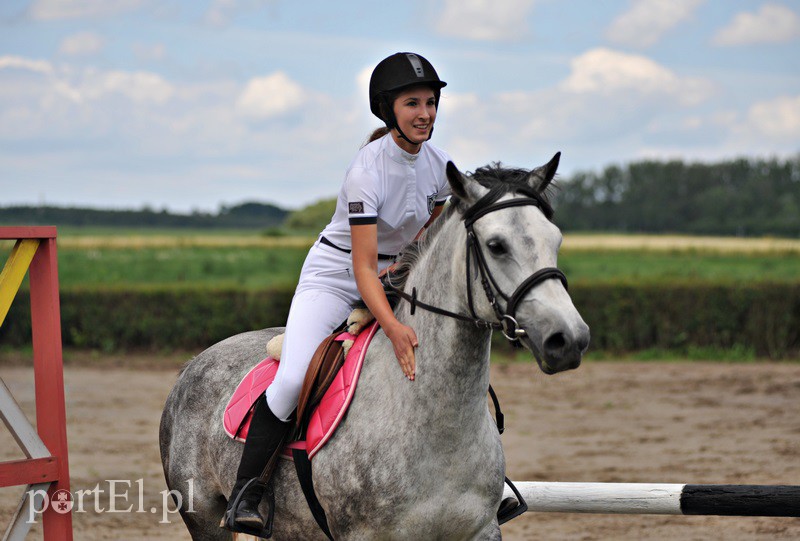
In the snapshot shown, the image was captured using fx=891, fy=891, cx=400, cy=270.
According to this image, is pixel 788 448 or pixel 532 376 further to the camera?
pixel 532 376

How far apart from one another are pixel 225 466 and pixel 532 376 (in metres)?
12.9

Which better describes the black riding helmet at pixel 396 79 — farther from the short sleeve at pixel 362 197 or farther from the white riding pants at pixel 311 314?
the white riding pants at pixel 311 314

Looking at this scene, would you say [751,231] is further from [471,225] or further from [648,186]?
[471,225]

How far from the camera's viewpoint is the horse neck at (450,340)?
3.28m

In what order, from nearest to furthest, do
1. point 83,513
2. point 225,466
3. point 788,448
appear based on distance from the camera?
point 225,466 → point 83,513 → point 788,448

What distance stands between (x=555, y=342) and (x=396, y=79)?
1388mm

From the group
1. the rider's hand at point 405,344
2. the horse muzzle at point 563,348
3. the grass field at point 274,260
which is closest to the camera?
the horse muzzle at point 563,348

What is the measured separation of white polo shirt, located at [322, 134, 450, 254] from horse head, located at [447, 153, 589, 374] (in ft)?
1.34

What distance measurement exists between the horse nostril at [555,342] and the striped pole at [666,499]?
167 cm

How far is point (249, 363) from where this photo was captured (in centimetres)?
450

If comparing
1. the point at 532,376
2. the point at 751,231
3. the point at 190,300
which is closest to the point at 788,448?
the point at 532,376

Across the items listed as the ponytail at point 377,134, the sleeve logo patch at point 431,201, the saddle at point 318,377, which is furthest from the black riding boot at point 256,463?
the ponytail at point 377,134

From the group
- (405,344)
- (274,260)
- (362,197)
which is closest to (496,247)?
(405,344)

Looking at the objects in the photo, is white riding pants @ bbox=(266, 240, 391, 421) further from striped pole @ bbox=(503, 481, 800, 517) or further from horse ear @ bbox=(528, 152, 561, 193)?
striped pole @ bbox=(503, 481, 800, 517)
